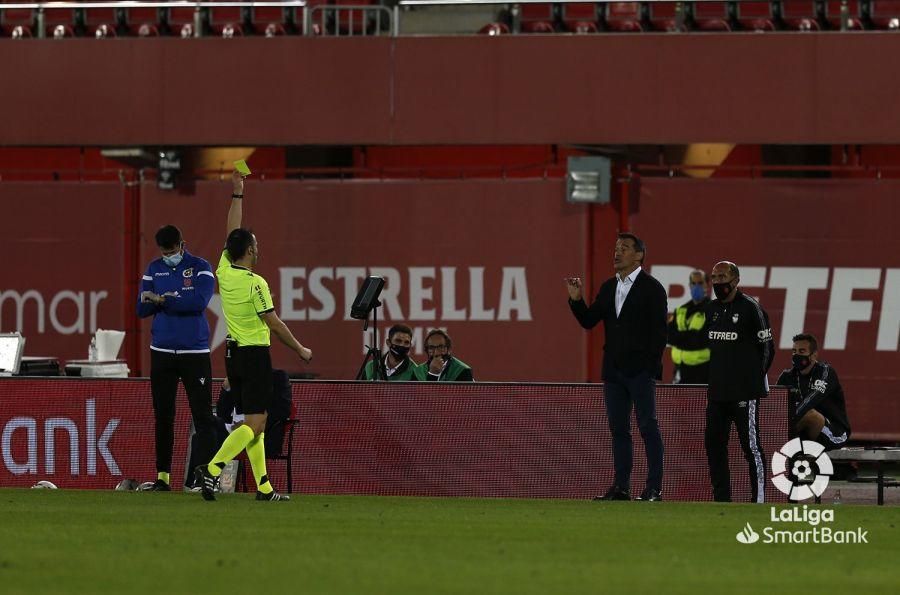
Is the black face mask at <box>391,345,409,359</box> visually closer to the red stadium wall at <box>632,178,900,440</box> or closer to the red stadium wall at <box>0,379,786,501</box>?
the red stadium wall at <box>0,379,786,501</box>

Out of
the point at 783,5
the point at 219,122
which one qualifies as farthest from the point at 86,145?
the point at 783,5

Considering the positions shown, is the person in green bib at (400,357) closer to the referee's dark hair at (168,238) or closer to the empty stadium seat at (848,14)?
the referee's dark hair at (168,238)

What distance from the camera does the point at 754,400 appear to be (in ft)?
40.3

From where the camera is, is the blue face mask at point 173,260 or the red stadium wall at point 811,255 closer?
the blue face mask at point 173,260

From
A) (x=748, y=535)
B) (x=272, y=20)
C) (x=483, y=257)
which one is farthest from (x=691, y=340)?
(x=748, y=535)

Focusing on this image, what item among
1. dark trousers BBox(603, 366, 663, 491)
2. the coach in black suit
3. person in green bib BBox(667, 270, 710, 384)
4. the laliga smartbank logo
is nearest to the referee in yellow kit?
the coach in black suit

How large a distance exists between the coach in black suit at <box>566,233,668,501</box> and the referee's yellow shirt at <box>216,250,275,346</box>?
2.14 m

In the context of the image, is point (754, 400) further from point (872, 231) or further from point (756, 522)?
point (872, 231)

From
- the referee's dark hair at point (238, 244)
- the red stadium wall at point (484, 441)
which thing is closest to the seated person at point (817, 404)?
the red stadium wall at point (484, 441)

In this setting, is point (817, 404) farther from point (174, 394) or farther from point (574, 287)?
point (174, 394)

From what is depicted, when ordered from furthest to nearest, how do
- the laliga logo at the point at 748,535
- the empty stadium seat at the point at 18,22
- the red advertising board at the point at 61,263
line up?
the empty stadium seat at the point at 18,22 < the red advertising board at the point at 61,263 < the laliga logo at the point at 748,535

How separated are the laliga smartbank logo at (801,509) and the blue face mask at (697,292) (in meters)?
4.43

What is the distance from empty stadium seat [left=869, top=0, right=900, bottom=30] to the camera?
20641 millimetres

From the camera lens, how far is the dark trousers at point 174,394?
1235cm
